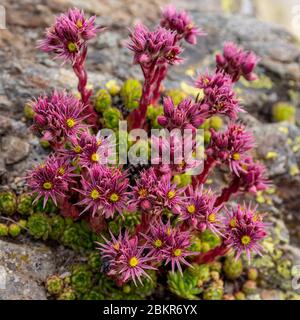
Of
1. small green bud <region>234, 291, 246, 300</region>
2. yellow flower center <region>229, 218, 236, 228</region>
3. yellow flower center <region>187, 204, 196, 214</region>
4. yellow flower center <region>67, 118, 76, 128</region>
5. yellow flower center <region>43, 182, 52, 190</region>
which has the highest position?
yellow flower center <region>67, 118, 76, 128</region>

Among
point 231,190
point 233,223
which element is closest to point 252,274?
point 231,190

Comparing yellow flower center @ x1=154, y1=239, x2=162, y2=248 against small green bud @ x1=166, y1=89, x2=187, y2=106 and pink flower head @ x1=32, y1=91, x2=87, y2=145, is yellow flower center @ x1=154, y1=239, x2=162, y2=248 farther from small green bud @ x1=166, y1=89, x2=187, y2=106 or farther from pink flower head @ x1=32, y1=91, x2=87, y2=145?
small green bud @ x1=166, y1=89, x2=187, y2=106

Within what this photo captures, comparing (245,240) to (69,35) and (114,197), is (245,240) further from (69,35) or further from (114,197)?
(69,35)

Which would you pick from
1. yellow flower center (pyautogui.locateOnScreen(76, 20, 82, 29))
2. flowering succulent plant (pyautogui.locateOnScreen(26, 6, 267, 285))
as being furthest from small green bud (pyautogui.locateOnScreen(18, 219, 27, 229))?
yellow flower center (pyautogui.locateOnScreen(76, 20, 82, 29))

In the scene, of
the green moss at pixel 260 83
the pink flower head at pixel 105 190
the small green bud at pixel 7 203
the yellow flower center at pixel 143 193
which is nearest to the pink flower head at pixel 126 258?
the pink flower head at pixel 105 190
